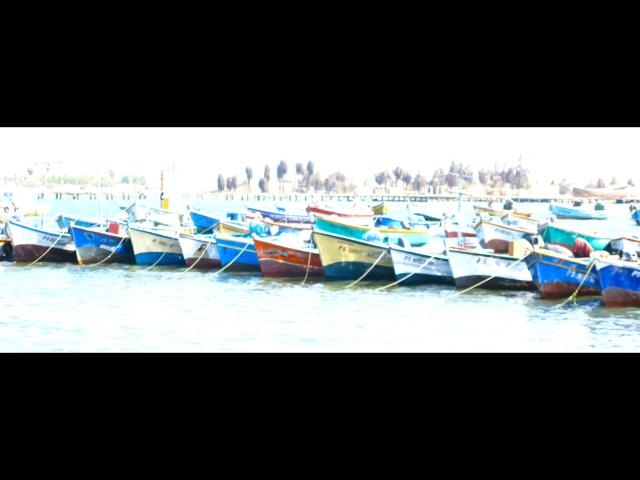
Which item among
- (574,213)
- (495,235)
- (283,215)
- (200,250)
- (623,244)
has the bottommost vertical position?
(574,213)

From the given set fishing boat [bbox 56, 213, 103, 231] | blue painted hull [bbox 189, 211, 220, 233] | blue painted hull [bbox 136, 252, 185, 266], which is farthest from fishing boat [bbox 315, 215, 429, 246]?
fishing boat [bbox 56, 213, 103, 231]

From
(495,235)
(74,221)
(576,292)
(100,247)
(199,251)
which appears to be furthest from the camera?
(74,221)

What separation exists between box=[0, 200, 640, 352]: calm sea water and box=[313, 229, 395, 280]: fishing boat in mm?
182

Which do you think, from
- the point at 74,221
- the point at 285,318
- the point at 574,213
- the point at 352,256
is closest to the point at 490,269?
the point at 352,256

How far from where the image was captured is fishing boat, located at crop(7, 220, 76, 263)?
15.8 meters

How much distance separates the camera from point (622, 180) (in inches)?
631

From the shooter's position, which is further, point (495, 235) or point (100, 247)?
point (495, 235)

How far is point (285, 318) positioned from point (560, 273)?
2863mm

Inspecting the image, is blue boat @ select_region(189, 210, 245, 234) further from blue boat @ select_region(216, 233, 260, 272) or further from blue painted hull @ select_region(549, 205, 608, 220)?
blue painted hull @ select_region(549, 205, 608, 220)

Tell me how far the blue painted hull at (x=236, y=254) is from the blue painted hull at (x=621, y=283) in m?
5.40

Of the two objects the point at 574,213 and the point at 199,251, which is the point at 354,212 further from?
the point at 574,213

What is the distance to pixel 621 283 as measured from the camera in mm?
9992

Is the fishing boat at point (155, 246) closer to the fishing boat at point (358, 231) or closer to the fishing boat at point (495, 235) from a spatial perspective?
the fishing boat at point (358, 231)
